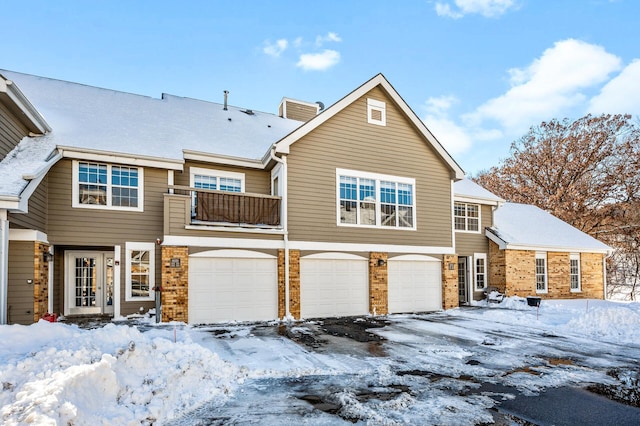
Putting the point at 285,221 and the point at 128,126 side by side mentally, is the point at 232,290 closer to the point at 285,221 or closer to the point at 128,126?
the point at 285,221

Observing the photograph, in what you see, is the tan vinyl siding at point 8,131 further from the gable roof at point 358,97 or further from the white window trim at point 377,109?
the white window trim at point 377,109

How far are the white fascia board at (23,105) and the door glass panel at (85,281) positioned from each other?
4.27 metres

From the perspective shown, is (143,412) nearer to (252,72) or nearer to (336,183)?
(336,183)

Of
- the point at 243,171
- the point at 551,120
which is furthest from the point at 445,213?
the point at 551,120

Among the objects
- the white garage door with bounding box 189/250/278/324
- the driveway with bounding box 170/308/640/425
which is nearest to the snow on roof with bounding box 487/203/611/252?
the driveway with bounding box 170/308/640/425

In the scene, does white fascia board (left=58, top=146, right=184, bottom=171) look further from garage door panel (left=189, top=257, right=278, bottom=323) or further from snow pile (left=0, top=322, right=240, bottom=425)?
snow pile (left=0, top=322, right=240, bottom=425)

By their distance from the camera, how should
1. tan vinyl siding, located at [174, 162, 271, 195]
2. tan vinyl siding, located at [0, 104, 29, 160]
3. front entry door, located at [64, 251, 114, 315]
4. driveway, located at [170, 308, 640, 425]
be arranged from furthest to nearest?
tan vinyl siding, located at [174, 162, 271, 195] → front entry door, located at [64, 251, 114, 315] → tan vinyl siding, located at [0, 104, 29, 160] → driveway, located at [170, 308, 640, 425]

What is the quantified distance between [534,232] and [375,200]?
1098cm

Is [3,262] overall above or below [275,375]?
Answer: above

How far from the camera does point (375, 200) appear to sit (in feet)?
48.8

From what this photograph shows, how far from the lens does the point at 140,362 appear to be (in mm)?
5848

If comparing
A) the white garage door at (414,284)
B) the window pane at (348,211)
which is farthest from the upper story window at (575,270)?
the window pane at (348,211)

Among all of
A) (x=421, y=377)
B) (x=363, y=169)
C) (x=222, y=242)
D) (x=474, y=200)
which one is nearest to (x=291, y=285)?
(x=222, y=242)

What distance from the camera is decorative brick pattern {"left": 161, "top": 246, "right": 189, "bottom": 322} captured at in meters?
11.3
